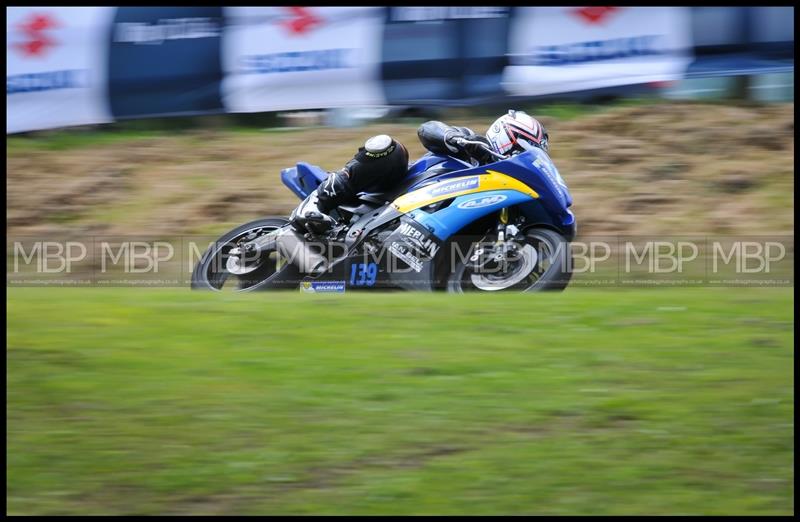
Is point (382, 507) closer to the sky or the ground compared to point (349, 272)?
closer to the ground

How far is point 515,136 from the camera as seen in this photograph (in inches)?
343

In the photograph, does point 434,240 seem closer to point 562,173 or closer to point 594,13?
point 562,173

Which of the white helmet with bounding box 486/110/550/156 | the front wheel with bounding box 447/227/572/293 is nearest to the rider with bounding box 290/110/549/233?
the white helmet with bounding box 486/110/550/156

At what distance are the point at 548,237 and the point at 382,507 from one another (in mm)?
3565

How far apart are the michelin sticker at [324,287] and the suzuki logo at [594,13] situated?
4907 mm

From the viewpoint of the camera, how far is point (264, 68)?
12242 mm

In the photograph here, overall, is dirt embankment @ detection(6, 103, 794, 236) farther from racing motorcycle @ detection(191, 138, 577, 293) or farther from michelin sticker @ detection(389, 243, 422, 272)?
michelin sticker @ detection(389, 243, 422, 272)

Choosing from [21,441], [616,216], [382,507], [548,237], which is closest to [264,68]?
[616,216]

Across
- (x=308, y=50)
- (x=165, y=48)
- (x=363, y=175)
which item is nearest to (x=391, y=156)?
(x=363, y=175)

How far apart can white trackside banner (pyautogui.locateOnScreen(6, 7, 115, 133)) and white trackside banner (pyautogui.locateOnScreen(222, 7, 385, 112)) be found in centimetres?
143

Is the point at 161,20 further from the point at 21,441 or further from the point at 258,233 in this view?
the point at 21,441

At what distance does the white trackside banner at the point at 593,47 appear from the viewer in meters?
11.7

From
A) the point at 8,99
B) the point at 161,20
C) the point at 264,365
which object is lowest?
the point at 264,365

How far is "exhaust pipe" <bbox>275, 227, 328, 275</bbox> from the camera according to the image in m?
→ 8.68
